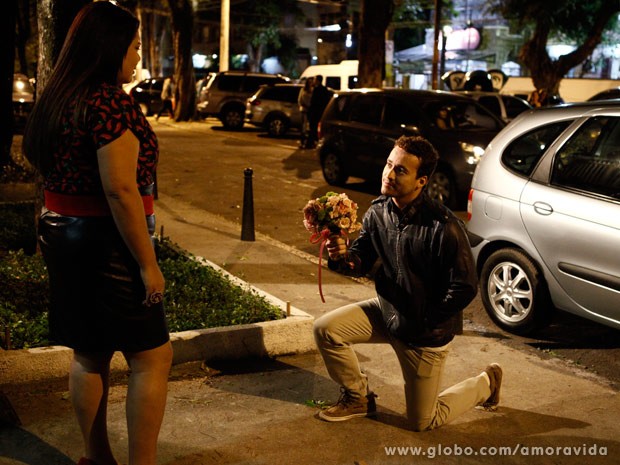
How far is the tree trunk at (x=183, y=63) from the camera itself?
31.1 metres

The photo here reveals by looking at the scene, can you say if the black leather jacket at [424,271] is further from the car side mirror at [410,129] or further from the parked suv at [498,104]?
the parked suv at [498,104]

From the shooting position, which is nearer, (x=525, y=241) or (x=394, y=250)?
(x=394, y=250)

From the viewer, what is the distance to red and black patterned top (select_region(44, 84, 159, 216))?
10.0 feet

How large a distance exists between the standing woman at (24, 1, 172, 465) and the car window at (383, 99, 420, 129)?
9.79m

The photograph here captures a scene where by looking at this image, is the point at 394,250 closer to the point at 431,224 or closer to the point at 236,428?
the point at 431,224

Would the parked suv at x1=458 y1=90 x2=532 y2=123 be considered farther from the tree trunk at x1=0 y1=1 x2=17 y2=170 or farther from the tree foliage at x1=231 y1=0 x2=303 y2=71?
the tree foliage at x1=231 y1=0 x2=303 y2=71

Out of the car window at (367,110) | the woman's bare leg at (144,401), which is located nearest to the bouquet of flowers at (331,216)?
the woman's bare leg at (144,401)

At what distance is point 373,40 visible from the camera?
20.4 metres

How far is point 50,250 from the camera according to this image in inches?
128

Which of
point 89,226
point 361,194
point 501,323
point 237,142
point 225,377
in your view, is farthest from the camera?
point 237,142

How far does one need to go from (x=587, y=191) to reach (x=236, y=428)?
3.01 meters

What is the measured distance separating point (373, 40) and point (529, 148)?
48.1 ft

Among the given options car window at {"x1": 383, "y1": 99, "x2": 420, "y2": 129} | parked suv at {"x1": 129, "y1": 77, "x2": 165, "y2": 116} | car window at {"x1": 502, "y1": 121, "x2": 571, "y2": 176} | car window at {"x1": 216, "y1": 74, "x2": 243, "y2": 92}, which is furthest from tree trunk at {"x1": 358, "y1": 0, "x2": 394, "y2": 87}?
parked suv at {"x1": 129, "y1": 77, "x2": 165, "y2": 116}

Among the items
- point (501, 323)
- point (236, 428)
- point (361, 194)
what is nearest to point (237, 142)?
point (361, 194)
